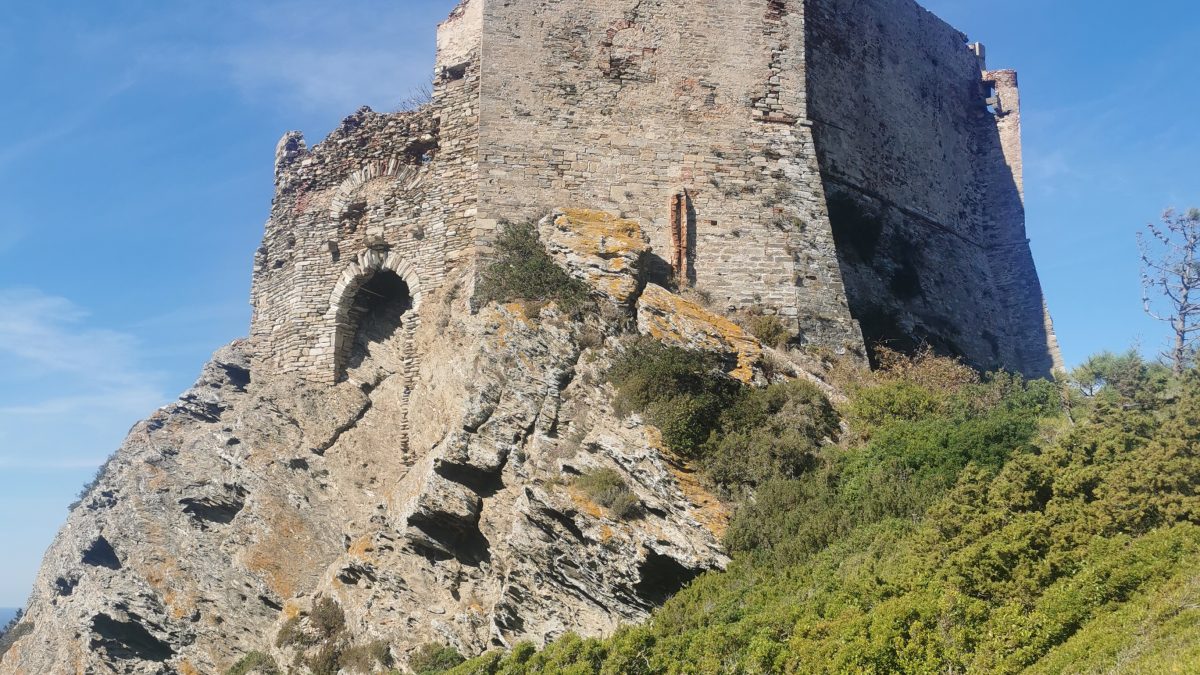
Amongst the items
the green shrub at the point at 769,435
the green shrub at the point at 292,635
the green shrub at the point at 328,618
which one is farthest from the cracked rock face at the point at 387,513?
the green shrub at the point at 769,435

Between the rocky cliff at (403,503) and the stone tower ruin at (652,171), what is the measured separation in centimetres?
84

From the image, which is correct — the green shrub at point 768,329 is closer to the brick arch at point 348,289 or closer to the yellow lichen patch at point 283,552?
the brick arch at point 348,289

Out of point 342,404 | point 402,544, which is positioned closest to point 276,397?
point 342,404

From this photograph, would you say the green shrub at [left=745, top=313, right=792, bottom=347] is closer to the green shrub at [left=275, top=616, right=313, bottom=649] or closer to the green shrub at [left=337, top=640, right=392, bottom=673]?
the green shrub at [left=337, top=640, right=392, bottom=673]

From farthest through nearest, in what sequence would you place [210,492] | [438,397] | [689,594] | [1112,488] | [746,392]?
[210,492] → [438,397] → [746,392] → [689,594] → [1112,488]

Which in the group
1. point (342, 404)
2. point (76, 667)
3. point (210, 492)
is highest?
point (342, 404)

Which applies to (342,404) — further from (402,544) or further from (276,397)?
(402,544)

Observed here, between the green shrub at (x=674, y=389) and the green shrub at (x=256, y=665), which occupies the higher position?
the green shrub at (x=674, y=389)

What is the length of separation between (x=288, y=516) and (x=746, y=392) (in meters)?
8.10

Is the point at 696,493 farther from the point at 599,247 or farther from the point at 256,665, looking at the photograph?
the point at 256,665

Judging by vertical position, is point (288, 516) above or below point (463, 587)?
above

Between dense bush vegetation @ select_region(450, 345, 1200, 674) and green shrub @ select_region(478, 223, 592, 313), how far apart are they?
1.99 m

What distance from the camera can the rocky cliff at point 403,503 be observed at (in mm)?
15211

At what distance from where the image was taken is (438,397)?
1903 centimetres
